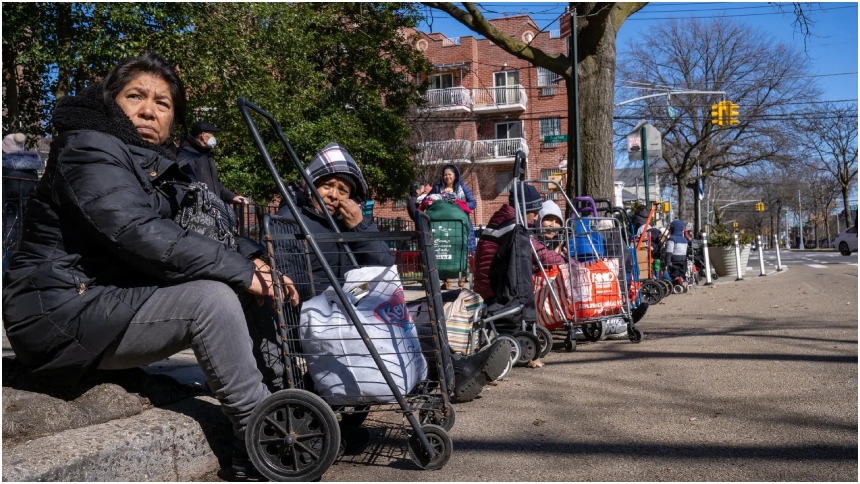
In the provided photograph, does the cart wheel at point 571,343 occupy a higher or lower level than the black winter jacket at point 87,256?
lower

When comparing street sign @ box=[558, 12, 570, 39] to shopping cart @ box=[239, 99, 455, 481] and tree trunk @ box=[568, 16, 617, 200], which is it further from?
shopping cart @ box=[239, 99, 455, 481]

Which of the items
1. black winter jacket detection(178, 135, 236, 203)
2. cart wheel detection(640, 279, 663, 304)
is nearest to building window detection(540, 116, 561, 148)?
cart wheel detection(640, 279, 663, 304)

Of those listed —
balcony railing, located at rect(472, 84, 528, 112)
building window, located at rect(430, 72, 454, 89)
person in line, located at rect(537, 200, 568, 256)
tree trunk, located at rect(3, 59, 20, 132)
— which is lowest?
person in line, located at rect(537, 200, 568, 256)

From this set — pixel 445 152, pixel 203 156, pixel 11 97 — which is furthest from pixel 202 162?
pixel 445 152

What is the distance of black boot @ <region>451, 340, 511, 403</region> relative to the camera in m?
4.23

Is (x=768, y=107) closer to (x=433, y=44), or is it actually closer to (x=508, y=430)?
(x=433, y=44)

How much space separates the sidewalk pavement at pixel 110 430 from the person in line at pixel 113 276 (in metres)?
0.17

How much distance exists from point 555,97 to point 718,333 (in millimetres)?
43037

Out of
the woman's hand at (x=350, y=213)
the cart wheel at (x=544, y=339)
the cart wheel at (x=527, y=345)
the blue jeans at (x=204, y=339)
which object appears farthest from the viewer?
Answer: the cart wheel at (x=544, y=339)

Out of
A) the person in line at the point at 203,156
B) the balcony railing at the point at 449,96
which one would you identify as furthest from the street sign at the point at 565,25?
the balcony railing at the point at 449,96

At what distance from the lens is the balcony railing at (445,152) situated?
39.0 m

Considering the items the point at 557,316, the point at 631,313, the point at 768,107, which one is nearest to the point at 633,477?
the point at 557,316

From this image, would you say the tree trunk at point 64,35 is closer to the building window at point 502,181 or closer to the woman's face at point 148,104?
the woman's face at point 148,104

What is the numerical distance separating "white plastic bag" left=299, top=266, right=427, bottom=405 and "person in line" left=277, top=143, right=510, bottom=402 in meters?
0.45
